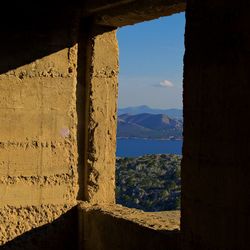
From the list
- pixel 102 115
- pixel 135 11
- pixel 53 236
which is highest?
pixel 135 11

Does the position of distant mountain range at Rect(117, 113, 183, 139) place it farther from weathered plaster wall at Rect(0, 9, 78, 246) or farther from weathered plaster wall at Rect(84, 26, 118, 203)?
weathered plaster wall at Rect(0, 9, 78, 246)

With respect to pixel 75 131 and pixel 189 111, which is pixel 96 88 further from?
pixel 189 111

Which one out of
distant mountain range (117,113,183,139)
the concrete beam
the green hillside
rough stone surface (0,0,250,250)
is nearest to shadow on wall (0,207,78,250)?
rough stone surface (0,0,250,250)

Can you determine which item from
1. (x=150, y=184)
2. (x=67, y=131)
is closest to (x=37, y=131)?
(x=67, y=131)

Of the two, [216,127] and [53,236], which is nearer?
[216,127]

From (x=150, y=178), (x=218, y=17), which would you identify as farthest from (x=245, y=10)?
(x=150, y=178)

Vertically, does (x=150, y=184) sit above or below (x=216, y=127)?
below

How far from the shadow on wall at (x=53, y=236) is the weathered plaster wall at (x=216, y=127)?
5.36 feet

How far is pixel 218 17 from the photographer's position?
10.6 ft

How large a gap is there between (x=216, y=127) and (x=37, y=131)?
6.34 feet

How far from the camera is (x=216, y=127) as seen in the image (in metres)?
3.23

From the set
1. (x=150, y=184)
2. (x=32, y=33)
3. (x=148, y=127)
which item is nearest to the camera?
(x=32, y=33)

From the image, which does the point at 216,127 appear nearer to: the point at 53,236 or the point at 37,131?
the point at 37,131

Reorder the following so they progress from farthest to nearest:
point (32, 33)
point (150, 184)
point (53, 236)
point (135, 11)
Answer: point (150, 184)
point (53, 236)
point (32, 33)
point (135, 11)
